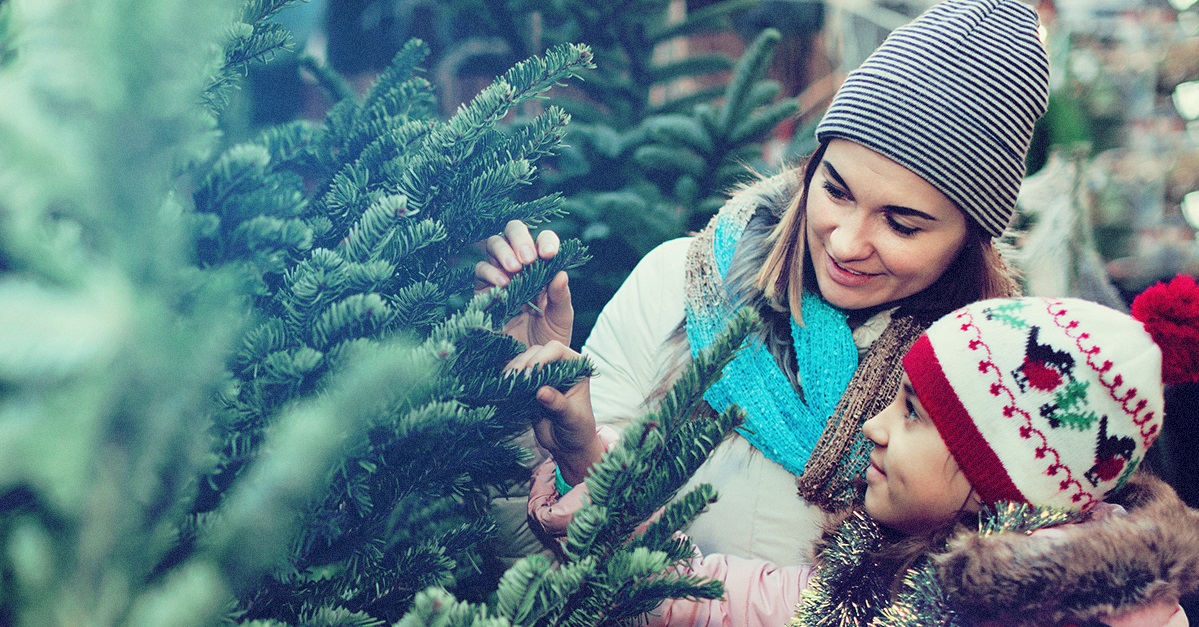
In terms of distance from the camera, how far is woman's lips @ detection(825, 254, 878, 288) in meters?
1.55

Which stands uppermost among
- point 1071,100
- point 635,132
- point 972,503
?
point 635,132

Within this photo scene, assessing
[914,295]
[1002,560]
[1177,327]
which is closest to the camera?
[1002,560]

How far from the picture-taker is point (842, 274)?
1557mm

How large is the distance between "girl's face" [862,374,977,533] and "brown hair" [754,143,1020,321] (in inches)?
14.3

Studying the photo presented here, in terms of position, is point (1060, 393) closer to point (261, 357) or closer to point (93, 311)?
point (261, 357)

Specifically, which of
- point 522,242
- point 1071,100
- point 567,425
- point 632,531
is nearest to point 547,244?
point 522,242

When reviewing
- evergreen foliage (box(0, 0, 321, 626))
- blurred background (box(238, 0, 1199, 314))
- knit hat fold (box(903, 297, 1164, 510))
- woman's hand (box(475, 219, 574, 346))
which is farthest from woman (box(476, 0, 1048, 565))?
evergreen foliage (box(0, 0, 321, 626))

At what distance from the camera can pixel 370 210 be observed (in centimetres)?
90

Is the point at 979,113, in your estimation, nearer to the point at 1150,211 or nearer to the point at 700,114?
the point at 700,114

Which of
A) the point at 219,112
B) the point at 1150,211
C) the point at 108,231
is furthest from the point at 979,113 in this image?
the point at 1150,211

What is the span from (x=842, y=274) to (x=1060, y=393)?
44 cm

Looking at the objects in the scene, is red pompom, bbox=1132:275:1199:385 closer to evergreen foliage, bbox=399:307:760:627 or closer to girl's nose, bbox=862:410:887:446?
girl's nose, bbox=862:410:887:446

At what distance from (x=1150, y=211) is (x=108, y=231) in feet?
13.4

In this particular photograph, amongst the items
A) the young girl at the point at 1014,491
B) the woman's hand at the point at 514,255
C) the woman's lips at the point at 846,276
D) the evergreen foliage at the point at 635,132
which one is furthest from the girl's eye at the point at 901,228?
the evergreen foliage at the point at 635,132
